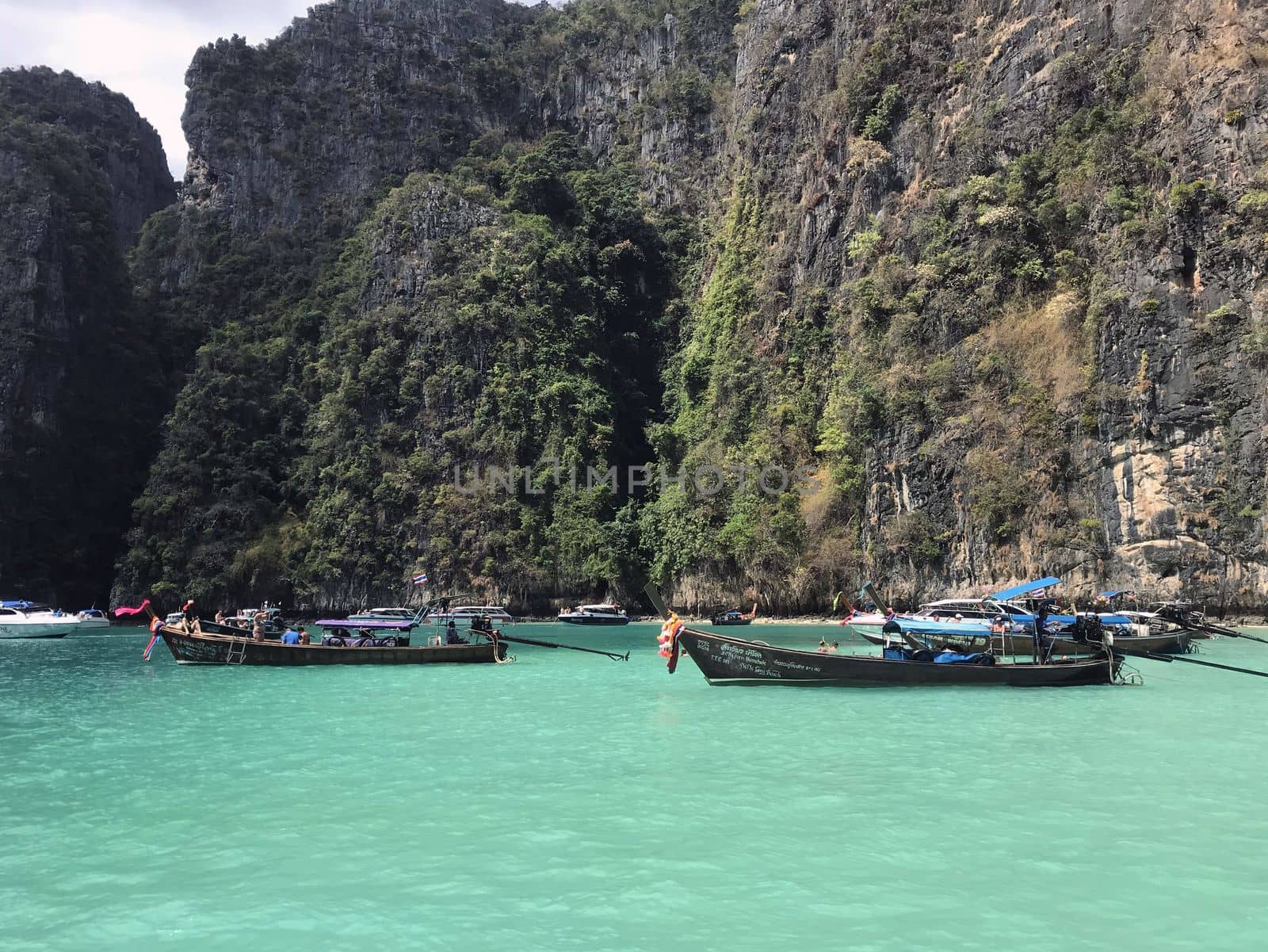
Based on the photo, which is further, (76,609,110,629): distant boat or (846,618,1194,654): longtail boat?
(76,609,110,629): distant boat

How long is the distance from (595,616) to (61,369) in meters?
45.6

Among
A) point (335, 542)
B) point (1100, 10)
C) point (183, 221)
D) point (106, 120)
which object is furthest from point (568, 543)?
point (106, 120)

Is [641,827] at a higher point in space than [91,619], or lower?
lower

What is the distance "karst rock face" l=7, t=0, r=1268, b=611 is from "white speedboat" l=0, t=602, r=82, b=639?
16303 mm

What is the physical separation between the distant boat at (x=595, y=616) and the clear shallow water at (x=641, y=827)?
36913mm

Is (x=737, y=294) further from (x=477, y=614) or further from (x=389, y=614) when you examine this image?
(x=389, y=614)

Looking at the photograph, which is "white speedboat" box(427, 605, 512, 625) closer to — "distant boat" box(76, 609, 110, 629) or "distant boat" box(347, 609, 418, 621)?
"distant boat" box(347, 609, 418, 621)

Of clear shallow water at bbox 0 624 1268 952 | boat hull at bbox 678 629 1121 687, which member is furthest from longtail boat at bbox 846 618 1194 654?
clear shallow water at bbox 0 624 1268 952

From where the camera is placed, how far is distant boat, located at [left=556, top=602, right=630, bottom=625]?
56750 mm

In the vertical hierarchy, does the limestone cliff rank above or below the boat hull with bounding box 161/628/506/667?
above

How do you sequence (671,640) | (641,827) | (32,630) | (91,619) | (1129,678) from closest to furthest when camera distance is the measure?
1. (641,827)
2. (671,640)
3. (1129,678)
4. (32,630)
5. (91,619)

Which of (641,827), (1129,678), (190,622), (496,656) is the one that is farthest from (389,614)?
(641,827)

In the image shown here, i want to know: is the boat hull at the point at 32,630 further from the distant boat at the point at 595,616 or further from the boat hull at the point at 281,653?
the distant boat at the point at 595,616

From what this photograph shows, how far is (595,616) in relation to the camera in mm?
56938
